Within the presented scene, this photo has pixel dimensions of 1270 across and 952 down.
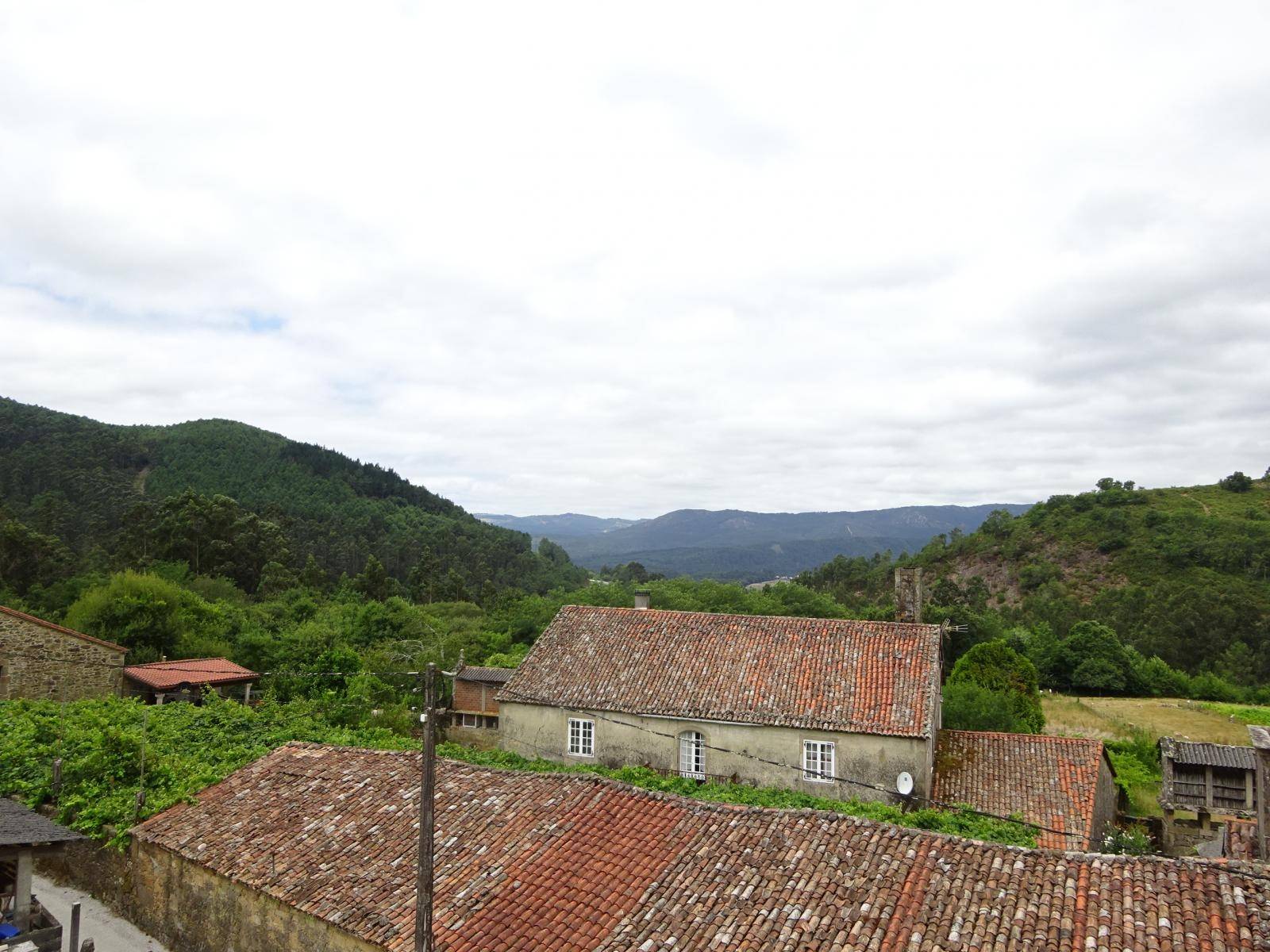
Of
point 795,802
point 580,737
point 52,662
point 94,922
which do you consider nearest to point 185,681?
point 52,662

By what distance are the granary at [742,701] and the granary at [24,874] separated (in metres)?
14.2

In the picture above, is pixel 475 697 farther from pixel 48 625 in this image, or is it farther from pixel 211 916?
pixel 211 916

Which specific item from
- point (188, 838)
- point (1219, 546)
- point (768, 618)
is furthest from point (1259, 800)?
point (1219, 546)

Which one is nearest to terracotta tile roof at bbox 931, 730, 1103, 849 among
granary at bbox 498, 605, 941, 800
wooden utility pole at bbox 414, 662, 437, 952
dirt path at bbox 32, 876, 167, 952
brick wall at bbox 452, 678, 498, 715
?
granary at bbox 498, 605, 941, 800

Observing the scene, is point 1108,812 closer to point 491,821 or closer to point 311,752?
point 491,821

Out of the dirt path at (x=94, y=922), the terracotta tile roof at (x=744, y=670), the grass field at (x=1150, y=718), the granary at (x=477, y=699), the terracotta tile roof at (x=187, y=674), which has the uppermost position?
the terracotta tile roof at (x=744, y=670)

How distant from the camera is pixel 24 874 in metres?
13.2

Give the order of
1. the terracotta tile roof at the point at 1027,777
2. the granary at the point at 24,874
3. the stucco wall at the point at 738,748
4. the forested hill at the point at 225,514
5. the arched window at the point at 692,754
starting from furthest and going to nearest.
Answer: the forested hill at the point at 225,514, the arched window at the point at 692,754, the stucco wall at the point at 738,748, the terracotta tile roof at the point at 1027,777, the granary at the point at 24,874

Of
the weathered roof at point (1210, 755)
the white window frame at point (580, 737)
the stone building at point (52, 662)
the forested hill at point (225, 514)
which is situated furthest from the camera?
the forested hill at point (225, 514)

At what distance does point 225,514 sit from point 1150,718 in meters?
71.2

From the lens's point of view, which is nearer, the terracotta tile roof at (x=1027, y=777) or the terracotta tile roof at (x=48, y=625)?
the terracotta tile roof at (x=1027, y=777)

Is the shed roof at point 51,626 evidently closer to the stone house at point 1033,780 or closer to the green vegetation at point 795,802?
the green vegetation at point 795,802

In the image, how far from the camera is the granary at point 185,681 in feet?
106

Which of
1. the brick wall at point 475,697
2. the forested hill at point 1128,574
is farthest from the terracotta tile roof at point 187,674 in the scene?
the forested hill at point 1128,574
